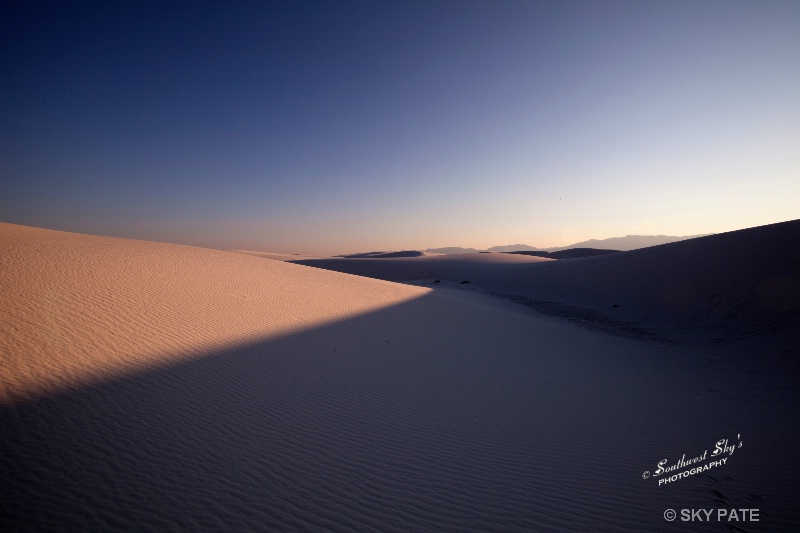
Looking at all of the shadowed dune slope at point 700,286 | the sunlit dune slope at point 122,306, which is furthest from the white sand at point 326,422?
the shadowed dune slope at point 700,286

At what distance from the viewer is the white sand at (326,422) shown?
2305mm

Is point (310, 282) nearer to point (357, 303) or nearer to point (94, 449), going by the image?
point (357, 303)

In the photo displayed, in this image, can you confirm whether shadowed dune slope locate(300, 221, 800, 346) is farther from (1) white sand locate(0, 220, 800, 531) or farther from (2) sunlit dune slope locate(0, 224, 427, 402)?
(2) sunlit dune slope locate(0, 224, 427, 402)

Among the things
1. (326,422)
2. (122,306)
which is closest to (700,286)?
(326,422)

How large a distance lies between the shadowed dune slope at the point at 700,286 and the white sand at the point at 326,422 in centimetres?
367

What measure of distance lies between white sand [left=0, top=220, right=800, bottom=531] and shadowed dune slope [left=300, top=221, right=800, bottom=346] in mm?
3667

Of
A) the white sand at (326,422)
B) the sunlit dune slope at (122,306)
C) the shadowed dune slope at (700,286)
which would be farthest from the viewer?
the shadowed dune slope at (700,286)

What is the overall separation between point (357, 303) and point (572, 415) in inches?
260

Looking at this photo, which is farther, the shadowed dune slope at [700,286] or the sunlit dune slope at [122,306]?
the shadowed dune slope at [700,286]

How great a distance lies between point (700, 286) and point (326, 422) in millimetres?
15505

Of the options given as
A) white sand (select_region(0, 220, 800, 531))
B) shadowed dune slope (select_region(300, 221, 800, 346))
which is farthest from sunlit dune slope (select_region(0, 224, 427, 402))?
shadowed dune slope (select_region(300, 221, 800, 346))

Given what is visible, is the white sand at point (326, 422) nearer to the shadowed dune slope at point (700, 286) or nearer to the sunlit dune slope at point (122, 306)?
the sunlit dune slope at point (122, 306)

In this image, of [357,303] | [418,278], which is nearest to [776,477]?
[357,303]

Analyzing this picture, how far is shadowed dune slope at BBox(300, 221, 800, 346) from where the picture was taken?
905 centimetres
